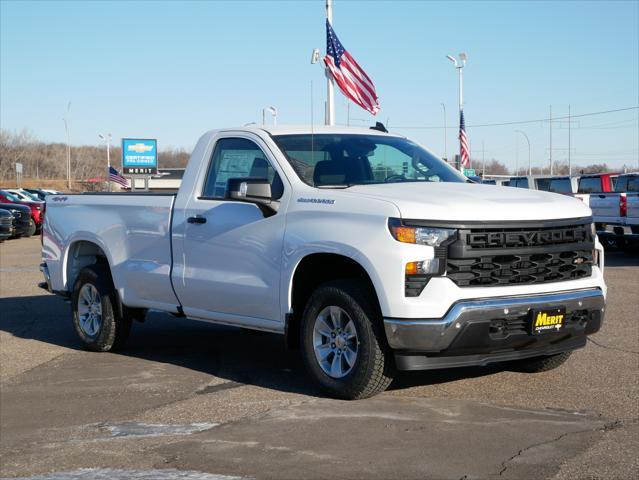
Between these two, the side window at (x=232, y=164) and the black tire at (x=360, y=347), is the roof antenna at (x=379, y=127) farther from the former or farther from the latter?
the black tire at (x=360, y=347)

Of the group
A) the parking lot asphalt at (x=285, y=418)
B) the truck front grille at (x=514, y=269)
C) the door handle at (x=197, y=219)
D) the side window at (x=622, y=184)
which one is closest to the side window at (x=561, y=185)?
the side window at (x=622, y=184)

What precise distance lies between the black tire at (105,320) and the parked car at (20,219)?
76.9ft

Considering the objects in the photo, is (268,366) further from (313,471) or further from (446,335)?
(313,471)

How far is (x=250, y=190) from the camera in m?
7.35

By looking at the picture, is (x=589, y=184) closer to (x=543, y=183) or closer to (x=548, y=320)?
(x=543, y=183)

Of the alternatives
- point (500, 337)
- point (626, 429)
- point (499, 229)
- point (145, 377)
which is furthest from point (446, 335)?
point (145, 377)

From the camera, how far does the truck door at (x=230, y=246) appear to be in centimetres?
749

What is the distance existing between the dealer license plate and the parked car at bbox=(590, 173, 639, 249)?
41.0 ft

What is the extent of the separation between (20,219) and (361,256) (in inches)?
1101

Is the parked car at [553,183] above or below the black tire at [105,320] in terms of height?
above

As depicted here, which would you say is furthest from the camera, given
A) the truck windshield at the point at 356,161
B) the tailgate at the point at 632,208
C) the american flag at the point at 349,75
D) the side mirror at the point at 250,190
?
the american flag at the point at 349,75

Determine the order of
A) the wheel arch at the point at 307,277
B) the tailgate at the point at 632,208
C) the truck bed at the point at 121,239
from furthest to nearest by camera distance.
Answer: the tailgate at the point at 632,208, the truck bed at the point at 121,239, the wheel arch at the point at 307,277

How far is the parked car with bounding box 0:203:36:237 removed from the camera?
3206 cm

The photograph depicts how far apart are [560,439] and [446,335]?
104 centimetres
